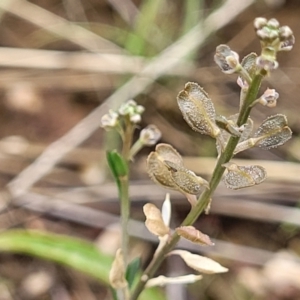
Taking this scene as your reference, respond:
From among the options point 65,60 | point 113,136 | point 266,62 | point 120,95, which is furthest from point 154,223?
point 65,60

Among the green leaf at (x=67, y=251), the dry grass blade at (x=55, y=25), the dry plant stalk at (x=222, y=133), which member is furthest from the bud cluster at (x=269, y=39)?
the dry grass blade at (x=55, y=25)

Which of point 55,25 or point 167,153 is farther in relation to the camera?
point 55,25

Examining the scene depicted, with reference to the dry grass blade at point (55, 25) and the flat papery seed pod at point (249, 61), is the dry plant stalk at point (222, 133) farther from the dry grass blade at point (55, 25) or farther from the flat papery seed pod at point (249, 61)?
the dry grass blade at point (55, 25)

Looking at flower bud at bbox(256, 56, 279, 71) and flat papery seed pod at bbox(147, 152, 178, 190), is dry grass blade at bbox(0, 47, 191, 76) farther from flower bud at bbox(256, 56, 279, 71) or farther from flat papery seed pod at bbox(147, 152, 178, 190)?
flower bud at bbox(256, 56, 279, 71)

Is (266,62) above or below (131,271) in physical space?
above

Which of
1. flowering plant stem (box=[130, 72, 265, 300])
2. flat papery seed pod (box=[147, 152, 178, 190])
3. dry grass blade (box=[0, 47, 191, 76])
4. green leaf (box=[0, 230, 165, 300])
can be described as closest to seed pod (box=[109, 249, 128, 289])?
flowering plant stem (box=[130, 72, 265, 300])

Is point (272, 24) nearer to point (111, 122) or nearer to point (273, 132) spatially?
point (273, 132)

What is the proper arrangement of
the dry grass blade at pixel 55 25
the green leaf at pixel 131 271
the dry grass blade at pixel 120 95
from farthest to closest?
the dry grass blade at pixel 55 25
the dry grass blade at pixel 120 95
the green leaf at pixel 131 271

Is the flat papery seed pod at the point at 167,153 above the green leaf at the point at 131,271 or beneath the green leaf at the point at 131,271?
above
